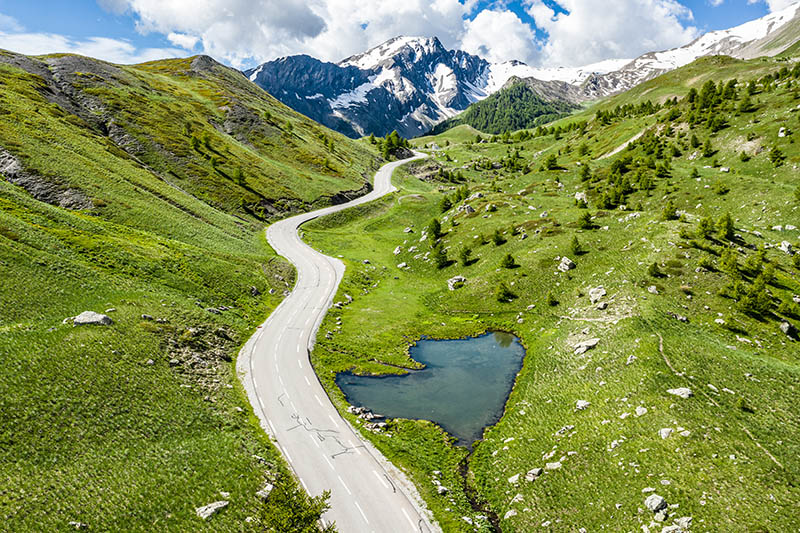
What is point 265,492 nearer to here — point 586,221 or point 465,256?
point 465,256

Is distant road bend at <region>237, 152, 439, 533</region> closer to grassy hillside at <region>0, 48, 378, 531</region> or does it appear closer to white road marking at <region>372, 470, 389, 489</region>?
white road marking at <region>372, 470, 389, 489</region>

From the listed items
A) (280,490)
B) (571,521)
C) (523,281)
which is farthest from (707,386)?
(280,490)

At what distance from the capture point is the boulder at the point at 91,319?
3759cm

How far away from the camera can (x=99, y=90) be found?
126 meters

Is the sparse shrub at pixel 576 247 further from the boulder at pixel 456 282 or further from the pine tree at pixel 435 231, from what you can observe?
the pine tree at pixel 435 231

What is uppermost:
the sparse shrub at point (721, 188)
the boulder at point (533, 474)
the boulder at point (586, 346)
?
the sparse shrub at point (721, 188)

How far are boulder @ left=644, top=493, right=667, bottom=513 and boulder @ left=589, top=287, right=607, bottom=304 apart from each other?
32213mm

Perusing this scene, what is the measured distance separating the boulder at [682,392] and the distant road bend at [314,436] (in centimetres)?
2366

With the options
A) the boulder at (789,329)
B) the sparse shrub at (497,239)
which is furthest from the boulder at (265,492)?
the sparse shrub at (497,239)

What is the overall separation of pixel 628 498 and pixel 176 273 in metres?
63.7

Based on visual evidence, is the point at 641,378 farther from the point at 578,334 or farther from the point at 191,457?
the point at 191,457

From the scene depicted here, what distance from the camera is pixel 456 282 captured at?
229 feet

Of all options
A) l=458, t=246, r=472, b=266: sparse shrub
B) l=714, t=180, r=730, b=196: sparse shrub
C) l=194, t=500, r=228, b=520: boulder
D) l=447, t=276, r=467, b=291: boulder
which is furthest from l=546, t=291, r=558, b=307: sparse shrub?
l=194, t=500, r=228, b=520: boulder

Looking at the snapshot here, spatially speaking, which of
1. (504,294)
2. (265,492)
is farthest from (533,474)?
(504,294)
